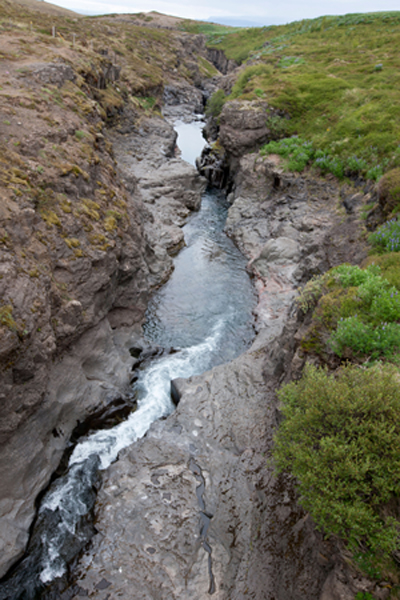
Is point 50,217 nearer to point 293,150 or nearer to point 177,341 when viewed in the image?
point 177,341

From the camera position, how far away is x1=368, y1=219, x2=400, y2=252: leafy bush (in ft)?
46.0

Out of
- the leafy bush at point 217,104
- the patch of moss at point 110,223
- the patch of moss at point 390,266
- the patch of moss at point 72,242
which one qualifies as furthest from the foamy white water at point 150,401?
the leafy bush at point 217,104

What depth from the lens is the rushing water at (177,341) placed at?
34.6ft

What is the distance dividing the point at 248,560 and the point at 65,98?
2223cm

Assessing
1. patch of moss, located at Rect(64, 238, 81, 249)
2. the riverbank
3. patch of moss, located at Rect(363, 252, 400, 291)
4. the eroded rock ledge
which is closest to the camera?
the eroded rock ledge

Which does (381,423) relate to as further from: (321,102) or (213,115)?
(213,115)

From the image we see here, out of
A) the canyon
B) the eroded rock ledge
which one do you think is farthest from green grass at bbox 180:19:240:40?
the eroded rock ledge

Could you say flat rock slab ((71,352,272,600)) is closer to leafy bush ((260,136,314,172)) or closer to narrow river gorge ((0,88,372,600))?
narrow river gorge ((0,88,372,600))

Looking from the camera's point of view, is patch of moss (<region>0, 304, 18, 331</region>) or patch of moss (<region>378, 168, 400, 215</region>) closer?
patch of moss (<region>0, 304, 18, 331</region>)

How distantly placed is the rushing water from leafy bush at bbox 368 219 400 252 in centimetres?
802

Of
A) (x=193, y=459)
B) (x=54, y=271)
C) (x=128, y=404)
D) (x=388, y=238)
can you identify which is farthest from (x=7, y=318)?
(x=388, y=238)

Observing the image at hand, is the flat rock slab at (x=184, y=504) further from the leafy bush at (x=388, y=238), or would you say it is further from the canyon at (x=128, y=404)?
the leafy bush at (x=388, y=238)

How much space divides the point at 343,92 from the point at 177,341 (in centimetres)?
3420

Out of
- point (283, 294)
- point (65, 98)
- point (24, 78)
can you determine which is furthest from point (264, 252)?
point (24, 78)
